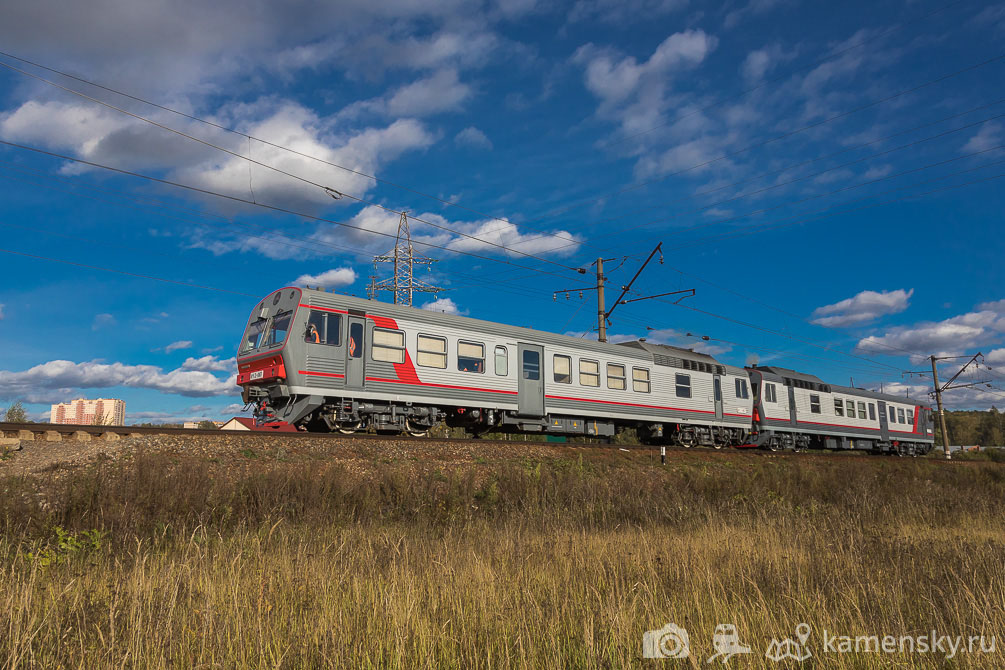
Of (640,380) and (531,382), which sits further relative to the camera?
(640,380)

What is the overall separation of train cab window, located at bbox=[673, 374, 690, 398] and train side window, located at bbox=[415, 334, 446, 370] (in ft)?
33.3

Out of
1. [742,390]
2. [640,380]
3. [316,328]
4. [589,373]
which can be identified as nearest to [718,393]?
[742,390]

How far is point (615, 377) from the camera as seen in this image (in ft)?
66.7

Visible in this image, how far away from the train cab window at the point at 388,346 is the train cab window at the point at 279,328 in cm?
200

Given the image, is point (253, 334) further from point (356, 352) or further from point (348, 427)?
point (348, 427)

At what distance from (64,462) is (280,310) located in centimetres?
624

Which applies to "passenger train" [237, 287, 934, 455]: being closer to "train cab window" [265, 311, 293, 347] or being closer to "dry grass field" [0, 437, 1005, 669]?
"train cab window" [265, 311, 293, 347]

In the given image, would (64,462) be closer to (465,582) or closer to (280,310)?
(280,310)

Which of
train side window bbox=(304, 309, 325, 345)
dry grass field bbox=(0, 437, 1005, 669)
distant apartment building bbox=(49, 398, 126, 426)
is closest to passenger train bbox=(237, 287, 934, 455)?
train side window bbox=(304, 309, 325, 345)

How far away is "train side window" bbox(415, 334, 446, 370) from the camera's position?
15.6 metres

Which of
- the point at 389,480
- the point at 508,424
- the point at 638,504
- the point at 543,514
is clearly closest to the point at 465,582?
the point at 543,514

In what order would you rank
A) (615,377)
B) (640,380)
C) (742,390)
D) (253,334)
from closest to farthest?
(253,334), (615,377), (640,380), (742,390)

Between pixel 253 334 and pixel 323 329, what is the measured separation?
2.45 meters

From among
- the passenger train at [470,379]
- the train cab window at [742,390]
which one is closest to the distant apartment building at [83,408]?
the passenger train at [470,379]
